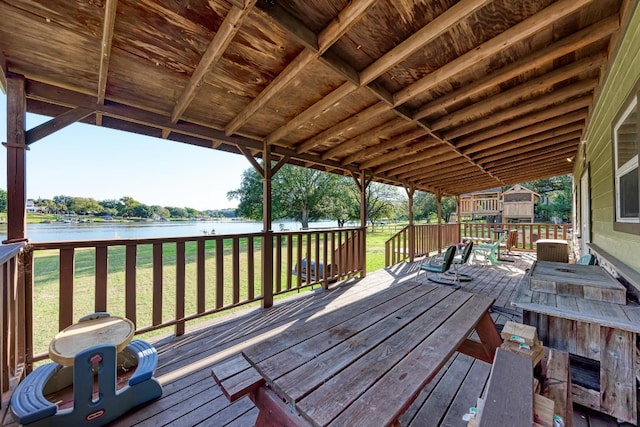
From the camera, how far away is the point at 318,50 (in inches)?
68.9

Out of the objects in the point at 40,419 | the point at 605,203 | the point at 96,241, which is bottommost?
the point at 40,419

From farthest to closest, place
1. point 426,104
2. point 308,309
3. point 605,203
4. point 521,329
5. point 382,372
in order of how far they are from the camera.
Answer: point 308,309 → point 426,104 → point 605,203 → point 521,329 → point 382,372

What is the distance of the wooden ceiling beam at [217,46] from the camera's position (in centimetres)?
146

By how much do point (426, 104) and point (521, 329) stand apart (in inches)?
98.4

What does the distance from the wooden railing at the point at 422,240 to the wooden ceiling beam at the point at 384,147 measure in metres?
2.43

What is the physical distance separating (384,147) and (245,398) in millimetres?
3758

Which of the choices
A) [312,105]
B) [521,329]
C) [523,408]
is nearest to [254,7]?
[312,105]

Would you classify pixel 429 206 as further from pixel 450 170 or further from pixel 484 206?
pixel 450 170

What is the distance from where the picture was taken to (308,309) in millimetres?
3506

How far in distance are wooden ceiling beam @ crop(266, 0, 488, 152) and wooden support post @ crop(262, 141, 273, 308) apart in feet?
2.79

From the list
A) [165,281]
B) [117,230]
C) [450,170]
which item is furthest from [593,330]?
[117,230]

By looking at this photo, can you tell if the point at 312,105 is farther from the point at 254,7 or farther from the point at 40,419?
the point at 40,419

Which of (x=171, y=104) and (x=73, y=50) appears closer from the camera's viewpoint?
(x=73, y=50)

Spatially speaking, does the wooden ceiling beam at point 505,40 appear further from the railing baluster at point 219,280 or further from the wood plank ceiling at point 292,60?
the railing baluster at point 219,280
